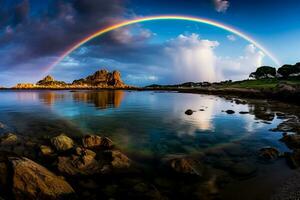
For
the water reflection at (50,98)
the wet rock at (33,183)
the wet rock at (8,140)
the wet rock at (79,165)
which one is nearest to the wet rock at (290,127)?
the wet rock at (79,165)

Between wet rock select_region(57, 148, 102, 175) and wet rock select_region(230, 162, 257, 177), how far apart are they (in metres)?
9.38

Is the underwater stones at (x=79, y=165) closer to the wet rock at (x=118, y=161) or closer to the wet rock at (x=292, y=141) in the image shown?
the wet rock at (x=118, y=161)

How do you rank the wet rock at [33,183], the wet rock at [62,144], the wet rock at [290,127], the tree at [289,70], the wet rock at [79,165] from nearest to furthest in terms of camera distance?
the wet rock at [33,183], the wet rock at [79,165], the wet rock at [62,144], the wet rock at [290,127], the tree at [289,70]

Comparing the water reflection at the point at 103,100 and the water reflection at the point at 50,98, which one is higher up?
the water reflection at the point at 103,100

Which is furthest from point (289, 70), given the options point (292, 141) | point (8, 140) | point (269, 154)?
point (8, 140)

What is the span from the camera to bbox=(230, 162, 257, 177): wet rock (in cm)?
1669

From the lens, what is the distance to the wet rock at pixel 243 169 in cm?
1669

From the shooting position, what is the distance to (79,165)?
1662cm

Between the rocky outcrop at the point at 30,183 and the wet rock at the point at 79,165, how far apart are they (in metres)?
2.32

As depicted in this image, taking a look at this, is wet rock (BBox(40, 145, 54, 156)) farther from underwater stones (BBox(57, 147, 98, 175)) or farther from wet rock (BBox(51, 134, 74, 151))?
underwater stones (BBox(57, 147, 98, 175))

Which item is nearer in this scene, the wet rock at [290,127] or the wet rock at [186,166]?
the wet rock at [186,166]

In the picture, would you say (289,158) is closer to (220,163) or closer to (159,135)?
(220,163)

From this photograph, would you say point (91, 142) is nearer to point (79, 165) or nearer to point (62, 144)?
point (62, 144)

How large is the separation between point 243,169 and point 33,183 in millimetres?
13427
